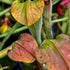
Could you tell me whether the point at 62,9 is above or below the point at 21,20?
below

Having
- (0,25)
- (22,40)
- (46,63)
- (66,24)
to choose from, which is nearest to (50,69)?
(46,63)

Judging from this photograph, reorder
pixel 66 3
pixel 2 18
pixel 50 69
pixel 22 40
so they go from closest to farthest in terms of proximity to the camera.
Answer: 1. pixel 50 69
2. pixel 22 40
3. pixel 66 3
4. pixel 2 18

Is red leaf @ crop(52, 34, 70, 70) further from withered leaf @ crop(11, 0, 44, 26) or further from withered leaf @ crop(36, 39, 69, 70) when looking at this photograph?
withered leaf @ crop(11, 0, 44, 26)

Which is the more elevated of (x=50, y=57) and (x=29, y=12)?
(x=29, y=12)

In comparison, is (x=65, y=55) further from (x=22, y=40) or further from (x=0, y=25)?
(x=0, y=25)

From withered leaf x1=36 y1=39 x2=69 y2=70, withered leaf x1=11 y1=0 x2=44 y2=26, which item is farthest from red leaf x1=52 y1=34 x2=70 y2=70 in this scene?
withered leaf x1=11 y1=0 x2=44 y2=26

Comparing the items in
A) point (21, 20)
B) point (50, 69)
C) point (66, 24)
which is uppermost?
point (21, 20)
